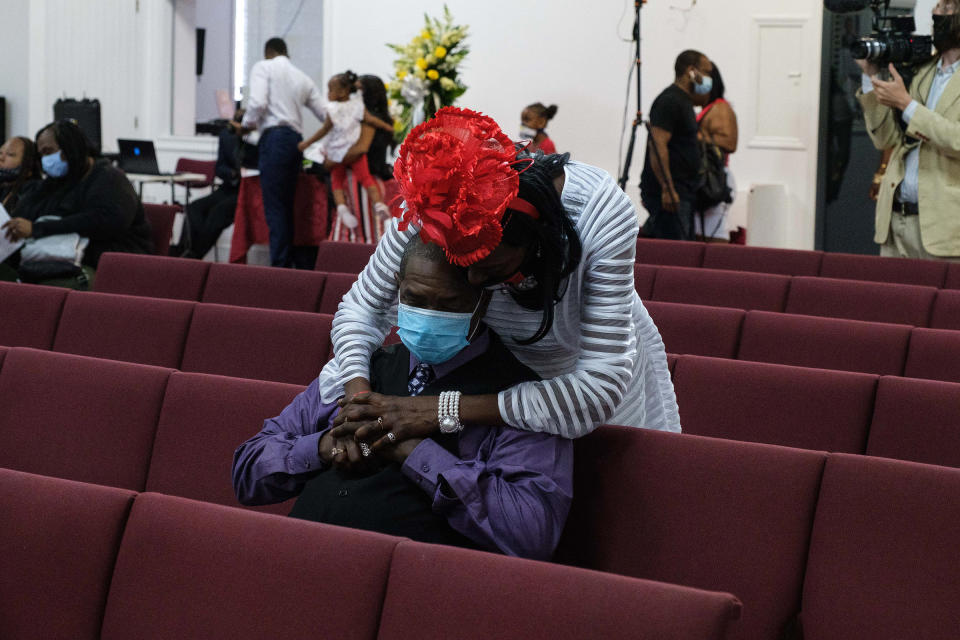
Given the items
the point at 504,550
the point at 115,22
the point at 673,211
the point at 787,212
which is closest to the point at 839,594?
the point at 504,550

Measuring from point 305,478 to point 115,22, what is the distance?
1020cm

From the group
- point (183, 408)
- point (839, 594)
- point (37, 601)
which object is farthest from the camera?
point (183, 408)

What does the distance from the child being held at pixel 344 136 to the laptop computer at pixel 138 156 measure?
243cm

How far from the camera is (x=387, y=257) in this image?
2049mm

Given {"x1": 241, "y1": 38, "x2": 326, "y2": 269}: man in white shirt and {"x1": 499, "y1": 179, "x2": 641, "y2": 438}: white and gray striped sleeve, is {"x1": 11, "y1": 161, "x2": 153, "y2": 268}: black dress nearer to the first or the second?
{"x1": 241, "y1": 38, "x2": 326, "y2": 269}: man in white shirt

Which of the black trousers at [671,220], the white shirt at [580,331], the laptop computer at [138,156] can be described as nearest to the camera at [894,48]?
the black trousers at [671,220]

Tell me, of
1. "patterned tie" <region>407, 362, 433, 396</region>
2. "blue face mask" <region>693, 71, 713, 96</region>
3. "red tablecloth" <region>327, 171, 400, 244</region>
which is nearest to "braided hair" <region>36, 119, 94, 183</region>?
"red tablecloth" <region>327, 171, 400, 244</region>

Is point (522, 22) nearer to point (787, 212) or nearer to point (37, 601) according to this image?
point (787, 212)

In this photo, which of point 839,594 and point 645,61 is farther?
point 645,61

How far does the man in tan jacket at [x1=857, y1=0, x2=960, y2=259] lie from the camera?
15.2 ft

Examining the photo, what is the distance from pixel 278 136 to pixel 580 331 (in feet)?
18.5

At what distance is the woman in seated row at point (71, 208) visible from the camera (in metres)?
5.20

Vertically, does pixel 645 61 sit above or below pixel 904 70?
above

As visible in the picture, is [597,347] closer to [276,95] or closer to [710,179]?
[710,179]
